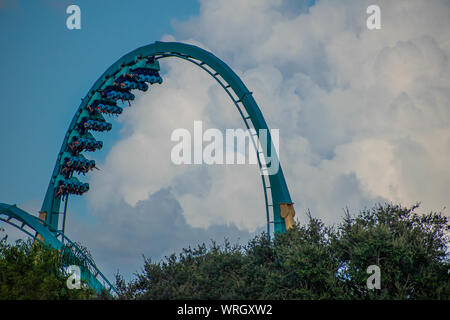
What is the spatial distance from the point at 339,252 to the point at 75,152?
1902 cm

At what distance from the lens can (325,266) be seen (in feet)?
64.0

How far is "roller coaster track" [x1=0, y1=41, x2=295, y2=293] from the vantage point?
24.0 m

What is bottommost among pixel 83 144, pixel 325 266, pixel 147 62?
pixel 325 266

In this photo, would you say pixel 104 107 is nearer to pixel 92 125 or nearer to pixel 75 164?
pixel 92 125

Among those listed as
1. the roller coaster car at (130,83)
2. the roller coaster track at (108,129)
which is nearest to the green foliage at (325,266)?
the roller coaster track at (108,129)

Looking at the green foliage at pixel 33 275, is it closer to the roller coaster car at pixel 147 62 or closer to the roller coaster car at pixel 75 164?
the roller coaster car at pixel 75 164

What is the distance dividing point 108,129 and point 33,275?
41.9 ft

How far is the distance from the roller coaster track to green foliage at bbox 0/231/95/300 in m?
1.98

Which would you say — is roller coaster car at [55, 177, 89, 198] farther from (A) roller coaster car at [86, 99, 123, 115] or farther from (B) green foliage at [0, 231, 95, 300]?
(B) green foliage at [0, 231, 95, 300]

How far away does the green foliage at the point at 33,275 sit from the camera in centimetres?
2162

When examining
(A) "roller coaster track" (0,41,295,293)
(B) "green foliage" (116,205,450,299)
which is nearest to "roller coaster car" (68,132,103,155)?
(A) "roller coaster track" (0,41,295,293)

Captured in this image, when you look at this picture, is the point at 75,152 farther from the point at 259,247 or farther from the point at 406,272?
the point at 406,272

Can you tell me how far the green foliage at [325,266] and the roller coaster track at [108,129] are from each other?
7.23 ft

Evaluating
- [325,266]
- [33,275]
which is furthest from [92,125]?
[325,266]
